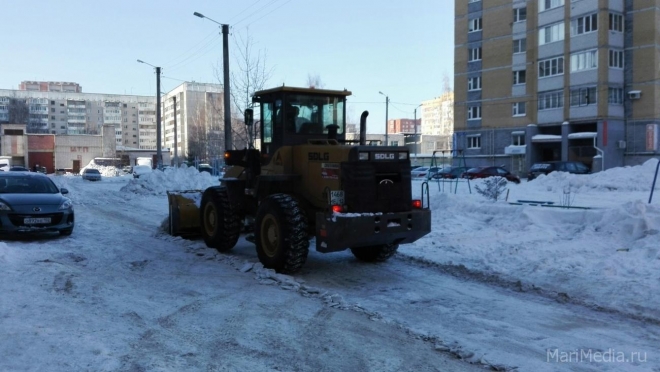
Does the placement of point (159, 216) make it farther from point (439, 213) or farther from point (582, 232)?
point (582, 232)

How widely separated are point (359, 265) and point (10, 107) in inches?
4947

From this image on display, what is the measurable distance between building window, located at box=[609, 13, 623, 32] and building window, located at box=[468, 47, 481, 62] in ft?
44.0

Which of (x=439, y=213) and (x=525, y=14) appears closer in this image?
(x=439, y=213)

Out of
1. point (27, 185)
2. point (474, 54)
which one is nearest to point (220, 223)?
point (27, 185)

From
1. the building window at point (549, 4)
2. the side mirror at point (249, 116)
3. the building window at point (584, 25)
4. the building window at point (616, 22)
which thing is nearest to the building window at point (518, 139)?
the building window at point (584, 25)

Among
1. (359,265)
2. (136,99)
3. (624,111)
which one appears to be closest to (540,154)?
(624,111)

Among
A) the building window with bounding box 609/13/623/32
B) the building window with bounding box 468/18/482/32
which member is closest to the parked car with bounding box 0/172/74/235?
the building window with bounding box 609/13/623/32

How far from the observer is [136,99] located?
500 feet

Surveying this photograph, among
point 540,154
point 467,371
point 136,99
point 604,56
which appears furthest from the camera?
point 136,99

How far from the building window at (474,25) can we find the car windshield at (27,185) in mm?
51074

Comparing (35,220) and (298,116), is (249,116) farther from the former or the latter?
(35,220)

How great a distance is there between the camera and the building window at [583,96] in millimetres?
46562

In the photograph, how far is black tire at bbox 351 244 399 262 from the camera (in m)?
10.1

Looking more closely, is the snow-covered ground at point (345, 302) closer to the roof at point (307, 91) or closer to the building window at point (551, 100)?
the roof at point (307, 91)
